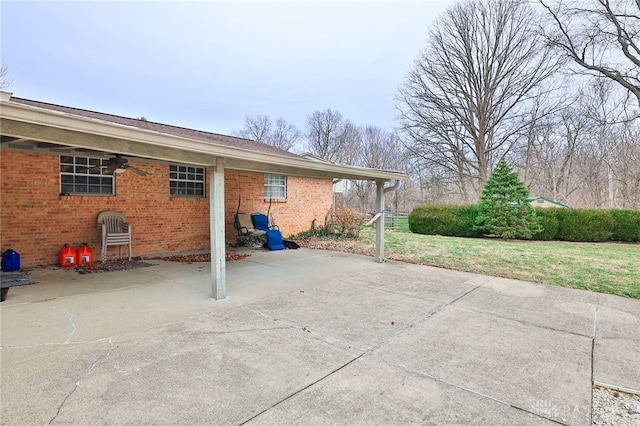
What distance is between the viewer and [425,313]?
13.7 feet

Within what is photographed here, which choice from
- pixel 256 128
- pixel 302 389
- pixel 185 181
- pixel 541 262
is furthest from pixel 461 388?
pixel 256 128

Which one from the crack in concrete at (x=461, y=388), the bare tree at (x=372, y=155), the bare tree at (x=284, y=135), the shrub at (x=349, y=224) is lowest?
the crack in concrete at (x=461, y=388)

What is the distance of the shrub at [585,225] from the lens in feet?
38.5

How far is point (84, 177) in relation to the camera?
6.93 metres

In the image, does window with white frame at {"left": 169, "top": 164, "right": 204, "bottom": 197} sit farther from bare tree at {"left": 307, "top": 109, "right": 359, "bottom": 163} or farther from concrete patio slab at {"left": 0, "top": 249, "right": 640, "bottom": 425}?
bare tree at {"left": 307, "top": 109, "right": 359, "bottom": 163}

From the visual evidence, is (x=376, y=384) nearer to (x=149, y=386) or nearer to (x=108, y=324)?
(x=149, y=386)

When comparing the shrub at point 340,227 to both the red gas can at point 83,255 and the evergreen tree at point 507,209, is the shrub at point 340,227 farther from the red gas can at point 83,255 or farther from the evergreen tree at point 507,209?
the red gas can at point 83,255

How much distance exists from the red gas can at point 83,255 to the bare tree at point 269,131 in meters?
27.7

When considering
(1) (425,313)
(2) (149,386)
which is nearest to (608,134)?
(1) (425,313)

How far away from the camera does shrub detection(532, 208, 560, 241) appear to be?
1230 cm

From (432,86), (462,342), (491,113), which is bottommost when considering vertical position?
(462,342)

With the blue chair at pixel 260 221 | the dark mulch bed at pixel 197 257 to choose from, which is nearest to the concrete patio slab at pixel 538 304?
the dark mulch bed at pixel 197 257

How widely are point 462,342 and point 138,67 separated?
20.7 m

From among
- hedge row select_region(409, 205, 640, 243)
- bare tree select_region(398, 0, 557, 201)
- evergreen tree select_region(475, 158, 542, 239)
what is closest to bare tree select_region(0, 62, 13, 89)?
hedge row select_region(409, 205, 640, 243)
